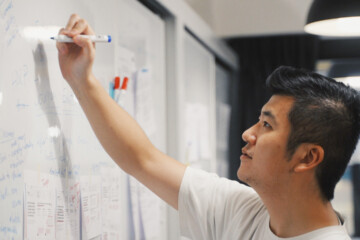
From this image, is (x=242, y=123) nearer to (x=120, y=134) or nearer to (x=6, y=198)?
(x=120, y=134)

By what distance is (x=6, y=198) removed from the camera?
98 cm

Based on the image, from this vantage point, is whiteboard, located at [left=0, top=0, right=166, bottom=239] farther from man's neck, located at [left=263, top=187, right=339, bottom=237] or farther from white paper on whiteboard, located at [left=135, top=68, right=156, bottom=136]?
man's neck, located at [left=263, top=187, right=339, bottom=237]

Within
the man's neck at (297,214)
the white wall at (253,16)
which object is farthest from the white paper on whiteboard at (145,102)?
the white wall at (253,16)

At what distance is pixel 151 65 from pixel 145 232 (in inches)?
23.5

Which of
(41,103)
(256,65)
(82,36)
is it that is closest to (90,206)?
(41,103)

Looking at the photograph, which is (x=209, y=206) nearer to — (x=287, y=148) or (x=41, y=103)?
(x=287, y=148)

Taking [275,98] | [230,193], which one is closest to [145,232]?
[230,193]

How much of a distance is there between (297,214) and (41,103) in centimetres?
71

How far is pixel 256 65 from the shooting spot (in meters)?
3.48

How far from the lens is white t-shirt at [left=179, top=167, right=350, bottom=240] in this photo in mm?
1411

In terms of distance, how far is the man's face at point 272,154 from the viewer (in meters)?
1.31

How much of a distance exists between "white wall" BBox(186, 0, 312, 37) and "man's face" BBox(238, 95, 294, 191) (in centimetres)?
160

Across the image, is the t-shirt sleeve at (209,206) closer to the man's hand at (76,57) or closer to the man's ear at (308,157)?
the man's ear at (308,157)

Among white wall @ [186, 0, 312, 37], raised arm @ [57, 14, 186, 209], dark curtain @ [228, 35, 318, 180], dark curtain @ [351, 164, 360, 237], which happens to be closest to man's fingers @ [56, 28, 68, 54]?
raised arm @ [57, 14, 186, 209]
